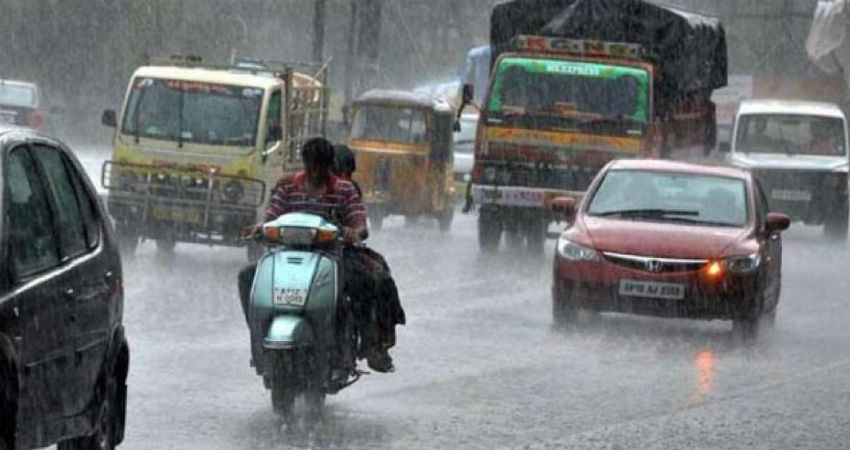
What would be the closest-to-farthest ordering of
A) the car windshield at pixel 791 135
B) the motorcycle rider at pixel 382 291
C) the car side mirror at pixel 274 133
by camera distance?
the motorcycle rider at pixel 382 291, the car side mirror at pixel 274 133, the car windshield at pixel 791 135

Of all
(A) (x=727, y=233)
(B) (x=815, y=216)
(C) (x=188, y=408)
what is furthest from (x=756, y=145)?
(C) (x=188, y=408)

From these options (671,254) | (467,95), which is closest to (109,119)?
(467,95)

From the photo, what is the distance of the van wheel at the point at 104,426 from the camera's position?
28.8 feet

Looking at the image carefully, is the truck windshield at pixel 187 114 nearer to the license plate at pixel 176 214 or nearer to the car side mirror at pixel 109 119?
the car side mirror at pixel 109 119

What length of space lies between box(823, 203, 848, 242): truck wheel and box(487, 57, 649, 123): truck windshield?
26.0 feet

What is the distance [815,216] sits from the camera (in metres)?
34.1

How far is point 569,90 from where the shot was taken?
2700 centimetres

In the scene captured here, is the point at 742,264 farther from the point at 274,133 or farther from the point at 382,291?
the point at 274,133

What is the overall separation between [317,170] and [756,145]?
2323cm

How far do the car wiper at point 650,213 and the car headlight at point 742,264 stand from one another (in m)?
1.00

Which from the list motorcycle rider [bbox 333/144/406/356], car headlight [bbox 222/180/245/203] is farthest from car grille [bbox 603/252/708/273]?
car headlight [bbox 222/180/245/203]

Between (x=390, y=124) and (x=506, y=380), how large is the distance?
19.2 meters

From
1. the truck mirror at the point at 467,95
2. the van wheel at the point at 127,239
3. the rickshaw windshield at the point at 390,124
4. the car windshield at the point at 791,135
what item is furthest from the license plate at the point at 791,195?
the van wheel at the point at 127,239

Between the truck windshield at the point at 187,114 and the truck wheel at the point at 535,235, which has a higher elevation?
the truck windshield at the point at 187,114
